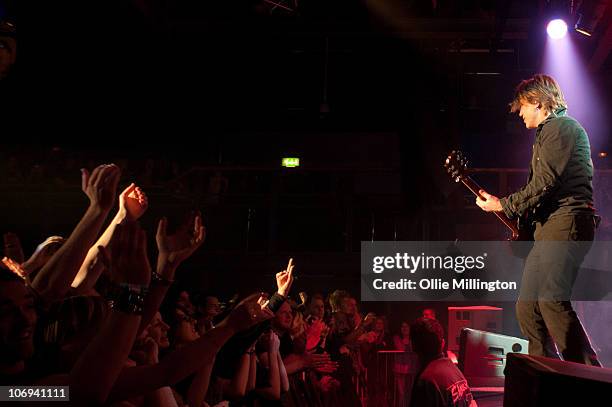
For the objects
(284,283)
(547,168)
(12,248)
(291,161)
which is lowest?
(284,283)

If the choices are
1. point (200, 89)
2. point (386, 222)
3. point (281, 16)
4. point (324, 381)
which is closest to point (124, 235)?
point (324, 381)

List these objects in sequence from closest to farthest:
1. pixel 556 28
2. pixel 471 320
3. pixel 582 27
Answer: pixel 582 27 → pixel 556 28 → pixel 471 320

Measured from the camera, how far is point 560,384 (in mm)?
1388

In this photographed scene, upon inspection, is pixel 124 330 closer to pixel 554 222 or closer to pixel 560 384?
pixel 560 384

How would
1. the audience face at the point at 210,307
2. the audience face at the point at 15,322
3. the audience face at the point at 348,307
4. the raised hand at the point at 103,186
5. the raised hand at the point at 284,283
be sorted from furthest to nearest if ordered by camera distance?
the audience face at the point at 348,307 < the audience face at the point at 210,307 < the raised hand at the point at 284,283 < the raised hand at the point at 103,186 < the audience face at the point at 15,322

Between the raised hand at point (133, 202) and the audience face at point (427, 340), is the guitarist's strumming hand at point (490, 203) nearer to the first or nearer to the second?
the audience face at point (427, 340)

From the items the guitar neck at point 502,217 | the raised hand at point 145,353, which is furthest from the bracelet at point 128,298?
the guitar neck at point 502,217

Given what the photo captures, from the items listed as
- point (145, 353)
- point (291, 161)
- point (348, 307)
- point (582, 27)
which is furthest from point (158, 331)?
point (291, 161)

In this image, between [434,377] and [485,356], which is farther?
[485,356]

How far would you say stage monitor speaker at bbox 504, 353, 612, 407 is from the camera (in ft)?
4.36

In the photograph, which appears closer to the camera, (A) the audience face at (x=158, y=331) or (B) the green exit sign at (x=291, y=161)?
(A) the audience face at (x=158, y=331)

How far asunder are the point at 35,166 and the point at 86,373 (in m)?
10.4

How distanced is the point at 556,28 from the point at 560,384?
5050 millimetres

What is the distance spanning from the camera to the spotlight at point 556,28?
222 inches
